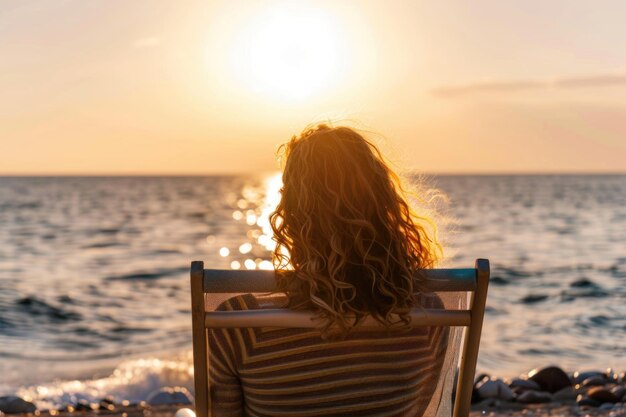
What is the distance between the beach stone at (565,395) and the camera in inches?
257

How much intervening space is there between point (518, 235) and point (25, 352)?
72.6ft

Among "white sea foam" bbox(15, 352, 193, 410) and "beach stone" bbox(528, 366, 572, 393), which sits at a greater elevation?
"beach stone" bbox(528, 366, 572, 393)

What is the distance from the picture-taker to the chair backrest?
2281 mm

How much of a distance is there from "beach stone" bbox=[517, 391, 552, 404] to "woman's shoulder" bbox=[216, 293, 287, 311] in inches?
177

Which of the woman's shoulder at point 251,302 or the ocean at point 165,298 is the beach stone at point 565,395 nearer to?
the ocean at point 165,298

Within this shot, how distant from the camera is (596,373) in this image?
Result: 7.81 meters

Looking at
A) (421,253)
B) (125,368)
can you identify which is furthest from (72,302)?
(421,253)

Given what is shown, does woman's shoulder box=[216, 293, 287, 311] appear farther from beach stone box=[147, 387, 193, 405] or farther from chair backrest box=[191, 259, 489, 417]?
beach stone box=[147, 387, 193, 405]

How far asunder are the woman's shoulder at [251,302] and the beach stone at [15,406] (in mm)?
4685

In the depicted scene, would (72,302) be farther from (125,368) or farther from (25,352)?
(125,368)

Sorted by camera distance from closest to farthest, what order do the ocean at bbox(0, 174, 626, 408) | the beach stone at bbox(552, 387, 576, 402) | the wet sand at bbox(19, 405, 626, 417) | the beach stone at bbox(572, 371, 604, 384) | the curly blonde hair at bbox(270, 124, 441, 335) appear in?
the curly blonde hair at bbox(270, 124, 441, 335), the wet sand at bbox(19, 405, 626, 417), the beach stone at bbox(552, 387, 576, 402), the beach stone at bbox(572, 371, 604, 384), the ocean at bbox(0, 174, 626, 408)

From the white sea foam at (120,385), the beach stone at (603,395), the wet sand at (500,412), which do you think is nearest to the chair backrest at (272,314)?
the wet sand at (500,412)

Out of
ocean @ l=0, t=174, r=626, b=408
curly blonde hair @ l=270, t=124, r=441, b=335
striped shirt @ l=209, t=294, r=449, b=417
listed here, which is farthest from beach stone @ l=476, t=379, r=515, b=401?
curly blonde hair @ l=270, t=124, r=441, b=335

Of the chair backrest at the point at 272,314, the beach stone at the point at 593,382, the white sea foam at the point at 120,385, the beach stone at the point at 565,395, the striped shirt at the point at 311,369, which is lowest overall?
the white sea foam at the point at 120,385
